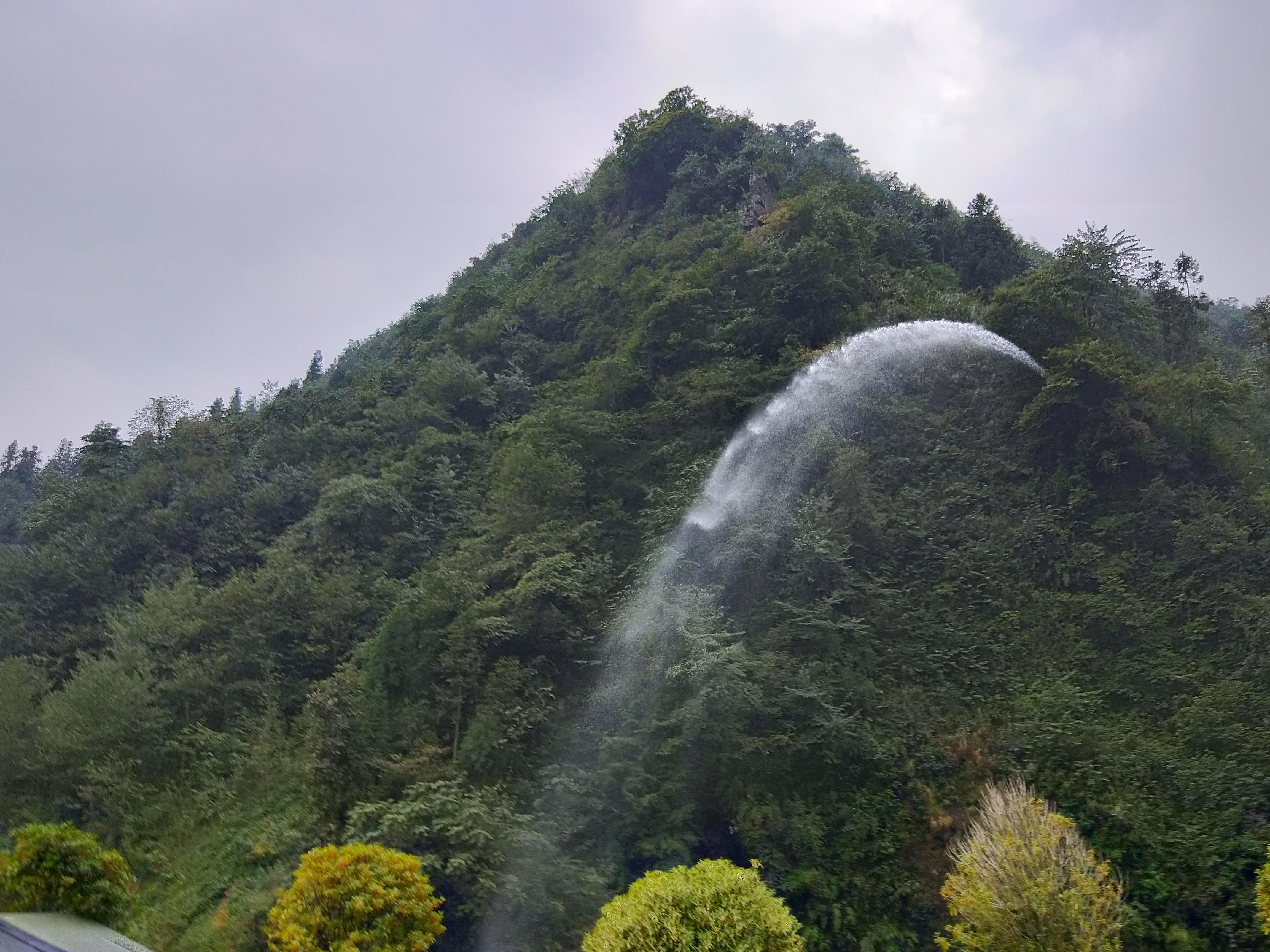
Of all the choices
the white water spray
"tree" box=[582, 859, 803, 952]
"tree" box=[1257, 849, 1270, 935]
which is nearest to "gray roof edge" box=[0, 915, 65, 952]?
the white water spray

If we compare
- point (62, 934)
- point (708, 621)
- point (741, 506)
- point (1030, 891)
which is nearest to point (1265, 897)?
point (1030, 891)

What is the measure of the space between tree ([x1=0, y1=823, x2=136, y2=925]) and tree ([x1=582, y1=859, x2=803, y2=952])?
5.25m

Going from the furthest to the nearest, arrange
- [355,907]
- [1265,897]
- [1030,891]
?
[355,907], [1265,897], [1030,891]

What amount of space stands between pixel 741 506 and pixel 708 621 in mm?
3039

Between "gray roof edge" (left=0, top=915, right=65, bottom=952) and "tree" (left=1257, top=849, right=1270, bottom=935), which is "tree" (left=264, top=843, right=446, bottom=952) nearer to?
"gray roof edge" (left=0, top=915, right=65, bottom=952)

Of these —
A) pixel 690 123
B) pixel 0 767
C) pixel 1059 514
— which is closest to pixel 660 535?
pixel 1059 514

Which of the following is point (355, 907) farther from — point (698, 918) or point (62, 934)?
point (698, 918)

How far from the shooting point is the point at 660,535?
14.6m

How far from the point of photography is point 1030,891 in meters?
7.06

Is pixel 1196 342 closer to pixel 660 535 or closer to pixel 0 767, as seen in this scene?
pixel 660 535

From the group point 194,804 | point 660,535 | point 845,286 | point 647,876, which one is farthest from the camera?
point 845,286

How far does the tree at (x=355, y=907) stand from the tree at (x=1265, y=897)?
7.27 meters

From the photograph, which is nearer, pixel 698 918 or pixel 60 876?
pixel 698 918

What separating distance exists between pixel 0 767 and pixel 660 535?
1143 centimetres
